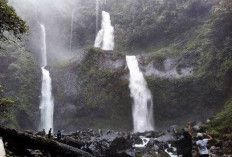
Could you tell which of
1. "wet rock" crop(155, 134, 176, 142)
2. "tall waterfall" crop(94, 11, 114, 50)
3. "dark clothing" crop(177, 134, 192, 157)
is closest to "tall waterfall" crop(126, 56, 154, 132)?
"wet rock" crop(155, 134, 176, 142)

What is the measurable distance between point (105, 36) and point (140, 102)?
19591mm

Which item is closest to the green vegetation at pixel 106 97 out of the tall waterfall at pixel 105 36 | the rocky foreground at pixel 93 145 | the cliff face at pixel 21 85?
the cliff face at pixel 21 85

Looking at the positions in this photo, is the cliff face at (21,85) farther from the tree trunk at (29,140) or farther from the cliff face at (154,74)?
the tree trunk at (29,140)

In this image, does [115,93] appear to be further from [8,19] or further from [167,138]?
[8,19]

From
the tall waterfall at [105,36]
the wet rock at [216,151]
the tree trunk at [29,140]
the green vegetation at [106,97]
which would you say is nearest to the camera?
the tree trunk at [29,140]

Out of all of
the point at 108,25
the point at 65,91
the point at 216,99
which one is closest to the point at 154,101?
the point at 216,99

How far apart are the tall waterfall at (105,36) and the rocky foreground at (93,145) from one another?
25652mm

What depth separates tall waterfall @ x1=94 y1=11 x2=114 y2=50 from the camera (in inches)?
2084

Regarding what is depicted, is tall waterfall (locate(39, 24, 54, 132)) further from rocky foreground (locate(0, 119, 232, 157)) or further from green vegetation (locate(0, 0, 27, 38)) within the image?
green vegetation (locate(0, 0, 27, 38))

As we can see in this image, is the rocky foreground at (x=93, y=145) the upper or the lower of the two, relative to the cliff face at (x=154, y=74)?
lower

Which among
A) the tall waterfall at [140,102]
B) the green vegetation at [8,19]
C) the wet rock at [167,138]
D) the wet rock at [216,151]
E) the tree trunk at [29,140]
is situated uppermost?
the tall waterfall at [140,102]

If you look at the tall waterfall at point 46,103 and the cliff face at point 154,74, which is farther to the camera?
the tall waterfall at point 46,103

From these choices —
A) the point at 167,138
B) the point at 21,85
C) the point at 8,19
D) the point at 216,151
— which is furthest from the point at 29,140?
the point at 21,85

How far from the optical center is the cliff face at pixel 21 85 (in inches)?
1580
